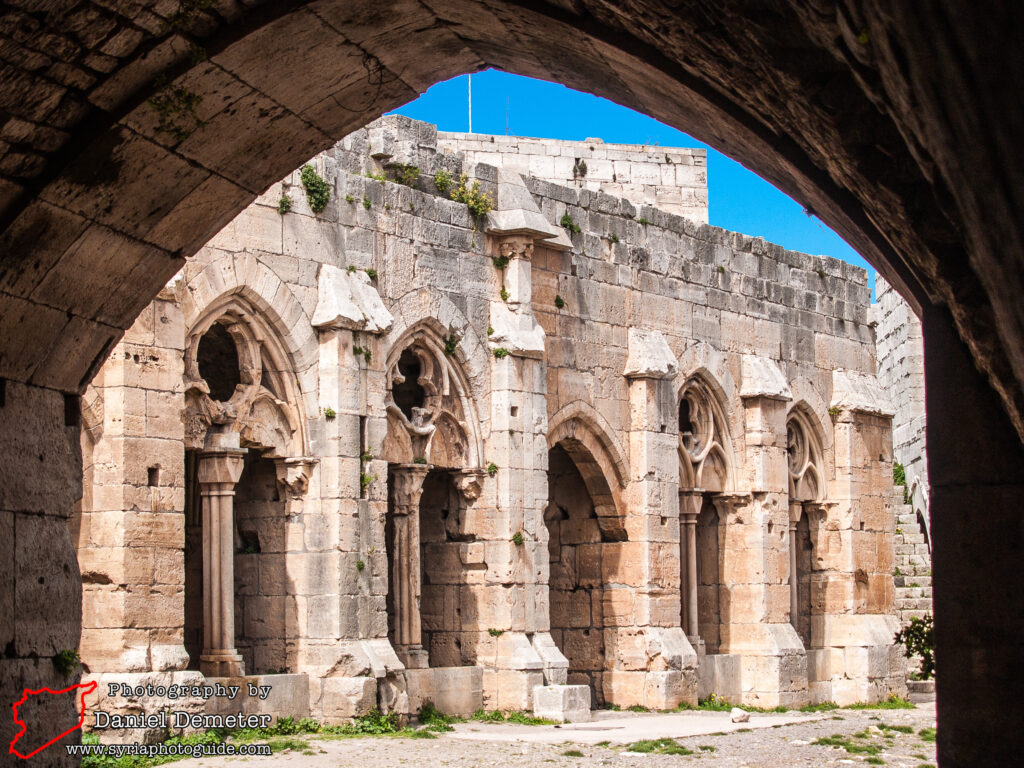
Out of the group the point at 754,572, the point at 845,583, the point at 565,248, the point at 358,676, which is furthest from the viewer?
the point at 845,583

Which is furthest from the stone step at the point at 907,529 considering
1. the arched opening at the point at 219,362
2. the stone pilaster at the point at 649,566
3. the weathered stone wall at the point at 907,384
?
the arched opening at the point at 219,362

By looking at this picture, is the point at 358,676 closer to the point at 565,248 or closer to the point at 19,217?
the point at 565,248

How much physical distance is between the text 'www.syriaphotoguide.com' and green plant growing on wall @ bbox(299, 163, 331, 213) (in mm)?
5405

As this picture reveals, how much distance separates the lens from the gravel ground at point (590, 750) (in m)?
13.2

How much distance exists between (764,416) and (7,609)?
16.2m

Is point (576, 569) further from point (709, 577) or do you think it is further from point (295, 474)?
point (295, 474)

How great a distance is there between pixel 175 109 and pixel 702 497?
1614cm

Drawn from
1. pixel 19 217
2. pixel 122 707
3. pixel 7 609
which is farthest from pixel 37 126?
pixel 122 707

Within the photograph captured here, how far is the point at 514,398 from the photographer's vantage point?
17.8m

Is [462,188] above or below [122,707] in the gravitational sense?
above

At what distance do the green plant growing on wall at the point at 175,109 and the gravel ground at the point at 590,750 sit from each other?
7.08m

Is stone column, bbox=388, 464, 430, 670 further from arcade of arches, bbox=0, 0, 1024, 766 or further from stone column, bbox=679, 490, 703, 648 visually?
arcade of arches, bbox=0, 0, 1024, 766

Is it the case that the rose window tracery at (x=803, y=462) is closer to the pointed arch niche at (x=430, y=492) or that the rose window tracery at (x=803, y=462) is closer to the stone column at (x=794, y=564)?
the stone column at (x=794, y=564)

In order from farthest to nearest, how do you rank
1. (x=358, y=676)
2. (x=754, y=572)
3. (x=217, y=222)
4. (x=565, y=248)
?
(x=754, y=572), (x=565, y=248), (x=358, y=676), (x=217, y=222)
